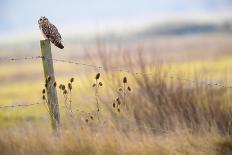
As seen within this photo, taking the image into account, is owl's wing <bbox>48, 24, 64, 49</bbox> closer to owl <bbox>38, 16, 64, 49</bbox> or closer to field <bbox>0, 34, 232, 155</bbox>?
owl <bbox>38, 16, 64, 49</bbox>

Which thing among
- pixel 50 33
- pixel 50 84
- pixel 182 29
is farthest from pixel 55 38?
pixel 182 29

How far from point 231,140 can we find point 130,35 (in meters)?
189

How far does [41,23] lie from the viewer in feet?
34.6

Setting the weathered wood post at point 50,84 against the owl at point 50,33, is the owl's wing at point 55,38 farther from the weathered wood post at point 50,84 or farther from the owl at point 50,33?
the weathered wood post at point 50,84

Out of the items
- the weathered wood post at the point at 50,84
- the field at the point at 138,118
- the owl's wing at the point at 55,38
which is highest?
the owl's wing at the point at 55,38

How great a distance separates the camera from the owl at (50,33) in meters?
10.1

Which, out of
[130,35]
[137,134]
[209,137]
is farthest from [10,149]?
[130,35]

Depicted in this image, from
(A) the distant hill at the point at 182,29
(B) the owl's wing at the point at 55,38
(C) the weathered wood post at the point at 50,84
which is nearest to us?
(C) the weathered wood post at the point at 50,84

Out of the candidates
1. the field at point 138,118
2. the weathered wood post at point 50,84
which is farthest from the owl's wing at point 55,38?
the field at point 138,118

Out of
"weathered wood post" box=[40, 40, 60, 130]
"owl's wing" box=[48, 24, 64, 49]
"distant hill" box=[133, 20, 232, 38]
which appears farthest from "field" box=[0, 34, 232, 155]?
"distant hill" box=[133, 20, 232, 38]

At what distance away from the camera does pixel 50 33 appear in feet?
33.5

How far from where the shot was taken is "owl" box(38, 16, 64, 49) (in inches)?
399

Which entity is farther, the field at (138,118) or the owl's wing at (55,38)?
the owl's wing at (55,38)

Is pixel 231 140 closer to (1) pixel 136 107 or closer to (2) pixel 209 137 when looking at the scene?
(2) pixel 209 137
